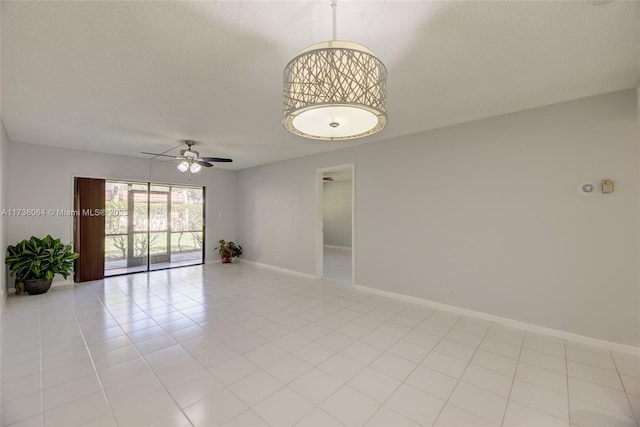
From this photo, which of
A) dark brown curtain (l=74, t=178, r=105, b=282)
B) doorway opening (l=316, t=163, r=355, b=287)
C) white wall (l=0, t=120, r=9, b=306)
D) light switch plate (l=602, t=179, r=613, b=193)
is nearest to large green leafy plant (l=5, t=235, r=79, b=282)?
white wall (l=0, t=120, r=9, b=306)

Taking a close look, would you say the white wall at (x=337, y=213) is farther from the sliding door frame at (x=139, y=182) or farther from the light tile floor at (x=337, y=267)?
the sliding door frame at (x=139, y=182)

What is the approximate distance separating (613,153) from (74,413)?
5.09 m

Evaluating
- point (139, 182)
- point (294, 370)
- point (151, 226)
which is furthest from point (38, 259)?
point (294, 370)

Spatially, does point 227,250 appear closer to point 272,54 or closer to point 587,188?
point 272,54

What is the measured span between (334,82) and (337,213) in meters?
8.81

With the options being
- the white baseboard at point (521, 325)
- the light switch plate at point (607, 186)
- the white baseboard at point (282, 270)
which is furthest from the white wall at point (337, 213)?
the light switch plate at point (607, 186)

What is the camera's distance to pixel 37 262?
4.28 metres

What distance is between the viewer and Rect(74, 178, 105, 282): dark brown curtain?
518 cm

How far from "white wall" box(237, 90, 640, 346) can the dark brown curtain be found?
16.8 ft

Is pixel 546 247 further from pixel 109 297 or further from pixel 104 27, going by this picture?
pixel 109 297

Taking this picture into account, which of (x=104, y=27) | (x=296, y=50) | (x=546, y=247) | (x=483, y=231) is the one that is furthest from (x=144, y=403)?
(x=546, y=247)

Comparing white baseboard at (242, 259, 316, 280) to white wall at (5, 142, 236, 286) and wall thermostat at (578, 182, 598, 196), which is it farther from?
wall thermostat at (578, 182, 598, 196)

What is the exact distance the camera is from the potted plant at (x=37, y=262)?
4250 millimetres

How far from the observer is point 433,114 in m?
3.34
